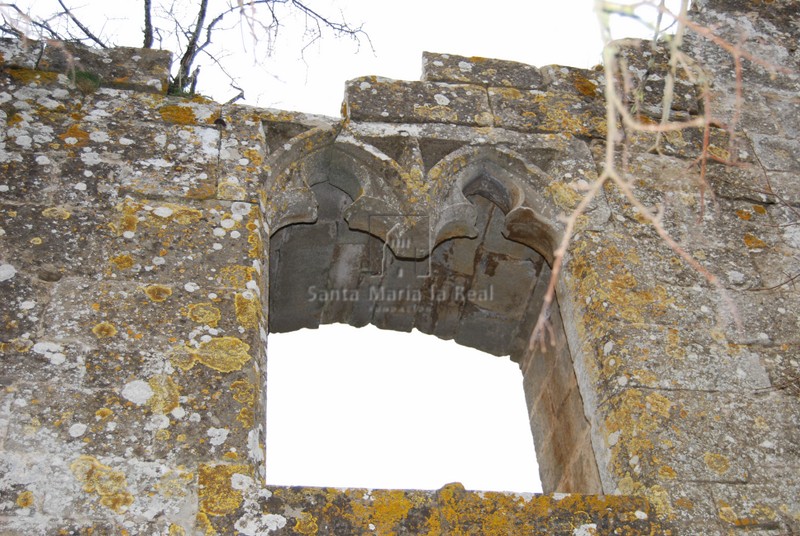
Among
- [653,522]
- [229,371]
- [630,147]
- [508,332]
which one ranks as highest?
[630,147]

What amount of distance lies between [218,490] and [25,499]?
61 cm

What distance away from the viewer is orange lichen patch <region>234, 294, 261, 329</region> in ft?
12.3

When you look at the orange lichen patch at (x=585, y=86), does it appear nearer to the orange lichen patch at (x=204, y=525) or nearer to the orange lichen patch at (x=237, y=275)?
the orange lichen patch at (x=237, y=275)

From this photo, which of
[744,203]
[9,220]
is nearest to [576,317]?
[744,203]

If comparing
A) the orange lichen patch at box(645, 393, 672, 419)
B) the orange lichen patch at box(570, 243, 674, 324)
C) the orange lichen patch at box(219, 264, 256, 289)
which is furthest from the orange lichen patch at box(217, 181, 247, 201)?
the orange lichen patch at box(645, 393, 672, 419)

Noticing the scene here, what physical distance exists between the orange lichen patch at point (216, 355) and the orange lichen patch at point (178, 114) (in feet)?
4.51

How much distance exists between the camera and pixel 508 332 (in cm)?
→ 561

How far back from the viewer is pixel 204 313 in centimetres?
376

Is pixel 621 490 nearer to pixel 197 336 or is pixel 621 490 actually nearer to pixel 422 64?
pixel 197 336

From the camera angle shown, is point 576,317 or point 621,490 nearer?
point 621,490

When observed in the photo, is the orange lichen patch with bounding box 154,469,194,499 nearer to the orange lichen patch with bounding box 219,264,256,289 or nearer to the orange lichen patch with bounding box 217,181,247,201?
the orange lichen patch with bounding box 219,264,256,289

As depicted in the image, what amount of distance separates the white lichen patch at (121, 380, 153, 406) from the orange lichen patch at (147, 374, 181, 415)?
14 mm

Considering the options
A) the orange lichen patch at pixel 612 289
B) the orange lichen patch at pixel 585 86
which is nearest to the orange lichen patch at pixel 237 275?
the orange lichen patch at pixel 612 289

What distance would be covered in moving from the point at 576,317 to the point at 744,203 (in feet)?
4.07
